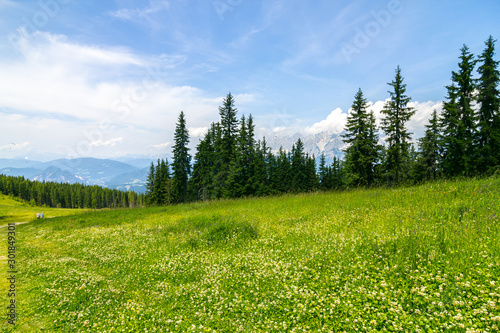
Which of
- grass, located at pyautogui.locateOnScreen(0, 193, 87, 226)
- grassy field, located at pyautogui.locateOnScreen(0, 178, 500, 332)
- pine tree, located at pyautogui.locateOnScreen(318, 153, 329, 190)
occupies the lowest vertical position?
grass, located at pyautogui.locateOnScreen(0, 193, 87, 226)

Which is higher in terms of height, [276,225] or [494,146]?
[494,146]

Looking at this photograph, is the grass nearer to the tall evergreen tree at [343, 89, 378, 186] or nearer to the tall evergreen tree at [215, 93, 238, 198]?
the tall evergreen tree at [215, 93, 238, 198]

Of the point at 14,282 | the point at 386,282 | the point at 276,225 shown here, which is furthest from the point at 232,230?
the point at 14,282

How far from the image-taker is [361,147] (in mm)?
35250

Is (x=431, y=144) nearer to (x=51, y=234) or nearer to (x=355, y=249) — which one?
(x=355, y=249)

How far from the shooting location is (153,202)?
60.4 m

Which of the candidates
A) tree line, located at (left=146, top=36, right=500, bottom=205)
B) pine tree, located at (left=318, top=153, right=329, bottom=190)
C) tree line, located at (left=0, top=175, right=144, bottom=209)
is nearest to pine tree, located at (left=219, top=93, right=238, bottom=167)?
tree line, located at (left=146, top=36, right=500, bottom=205)

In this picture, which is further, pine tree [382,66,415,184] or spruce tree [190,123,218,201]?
spruce tree [190,123,218,201]

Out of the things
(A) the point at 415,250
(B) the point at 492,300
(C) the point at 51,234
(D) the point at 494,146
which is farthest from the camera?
(D) the point at 494,146

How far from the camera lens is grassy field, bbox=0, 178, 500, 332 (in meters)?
4.53

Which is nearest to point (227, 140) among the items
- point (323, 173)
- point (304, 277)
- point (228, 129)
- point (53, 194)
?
point (228, 129)

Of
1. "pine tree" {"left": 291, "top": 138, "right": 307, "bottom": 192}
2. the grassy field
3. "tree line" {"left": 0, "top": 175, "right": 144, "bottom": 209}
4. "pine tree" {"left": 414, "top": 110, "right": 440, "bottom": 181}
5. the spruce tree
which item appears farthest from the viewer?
"tree line" {"left": 0, "top": 175, "right": 144, "bottom": 209}

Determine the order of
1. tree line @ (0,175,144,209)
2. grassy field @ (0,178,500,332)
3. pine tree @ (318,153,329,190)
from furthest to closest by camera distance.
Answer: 1. tree line @ (0,175,144,209)
2. pine tree @ (318,153,329,190)
3. grassy field @ (0,178,500,332)

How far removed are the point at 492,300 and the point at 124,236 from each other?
58.2 feet
